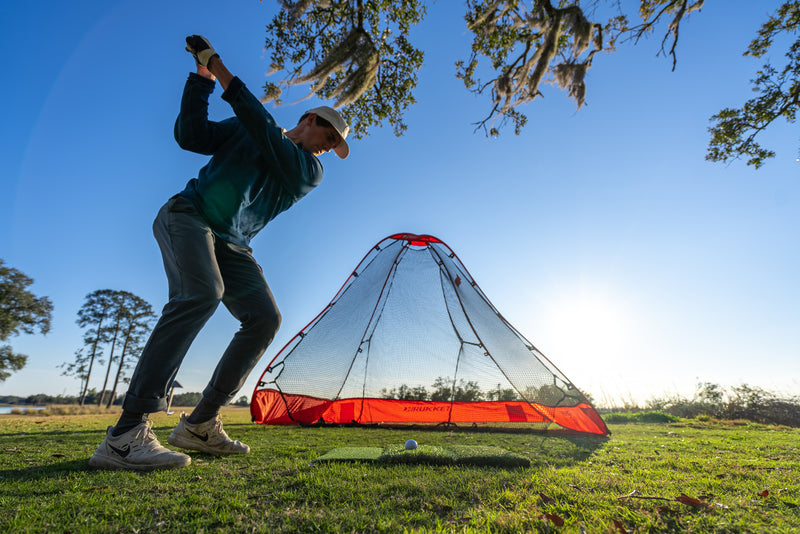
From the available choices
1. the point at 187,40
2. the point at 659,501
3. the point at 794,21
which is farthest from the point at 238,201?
the point at 794,21

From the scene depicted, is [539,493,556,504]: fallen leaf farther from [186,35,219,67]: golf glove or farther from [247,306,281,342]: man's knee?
[186,35,219,67]: golf glove

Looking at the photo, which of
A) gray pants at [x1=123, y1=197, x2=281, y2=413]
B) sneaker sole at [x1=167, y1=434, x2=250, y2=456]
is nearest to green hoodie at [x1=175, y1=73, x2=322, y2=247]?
gray pants at [x1=123, y1=197, x2=281, y2=413]

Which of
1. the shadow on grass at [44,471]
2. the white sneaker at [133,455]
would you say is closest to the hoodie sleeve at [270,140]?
the white sneaker at [133,455]

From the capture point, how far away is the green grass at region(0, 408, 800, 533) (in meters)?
1.08

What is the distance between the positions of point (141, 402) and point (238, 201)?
110cm

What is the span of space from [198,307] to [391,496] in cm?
127

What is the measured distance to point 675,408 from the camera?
350 inches

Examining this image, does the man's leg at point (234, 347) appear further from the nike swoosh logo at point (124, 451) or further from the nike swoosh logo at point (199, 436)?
the nike swoosh logo at point (124, 451)

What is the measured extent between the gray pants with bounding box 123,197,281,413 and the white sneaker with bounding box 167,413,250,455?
0.18 m

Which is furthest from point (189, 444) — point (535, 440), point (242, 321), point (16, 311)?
point (16, 311)

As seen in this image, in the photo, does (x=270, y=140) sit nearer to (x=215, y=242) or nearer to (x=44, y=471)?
(x=215, y=242)

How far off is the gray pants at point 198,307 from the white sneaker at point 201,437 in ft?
0.59

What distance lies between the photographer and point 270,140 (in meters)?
1.81

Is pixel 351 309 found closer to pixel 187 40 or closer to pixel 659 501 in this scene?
pixel 187 40
